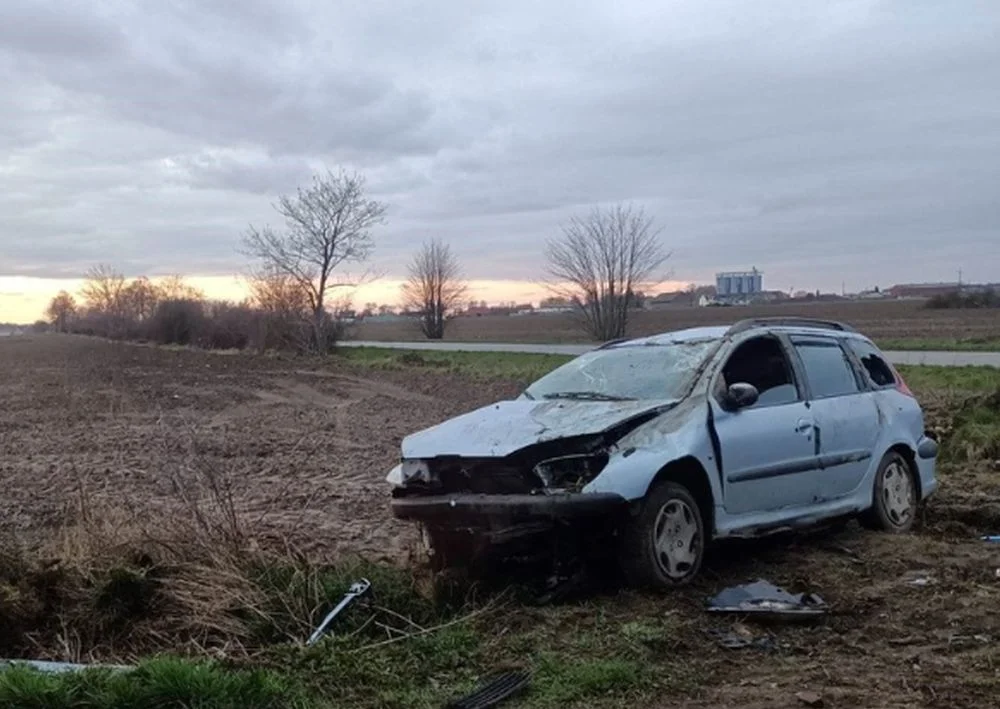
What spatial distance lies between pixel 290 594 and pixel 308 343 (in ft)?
155

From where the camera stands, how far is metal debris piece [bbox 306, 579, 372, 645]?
18.4ft

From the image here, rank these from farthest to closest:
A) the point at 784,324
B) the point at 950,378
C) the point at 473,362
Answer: the point at 473,362, the point at 950,378, the point at 784,324

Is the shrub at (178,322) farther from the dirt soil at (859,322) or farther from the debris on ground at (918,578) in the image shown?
the debris on ground at (918,578)

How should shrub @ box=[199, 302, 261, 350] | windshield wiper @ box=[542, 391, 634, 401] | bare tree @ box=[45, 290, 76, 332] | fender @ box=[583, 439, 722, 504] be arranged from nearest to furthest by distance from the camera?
fender @ box=[583, 439, 722, 504]
windshield wiper @ box=[542, 391, 634, 401]
shrub @ box=[199, 302, 261, 350]
bare tree @ box=[45, 290, 76, 332]

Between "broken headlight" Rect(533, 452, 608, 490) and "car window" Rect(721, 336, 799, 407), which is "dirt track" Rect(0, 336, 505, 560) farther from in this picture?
"car window" Rect(721, 336, 799, 407)

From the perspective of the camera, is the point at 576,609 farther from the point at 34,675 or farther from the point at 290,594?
the point at 34,675

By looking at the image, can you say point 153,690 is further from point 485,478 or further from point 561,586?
point 561,586

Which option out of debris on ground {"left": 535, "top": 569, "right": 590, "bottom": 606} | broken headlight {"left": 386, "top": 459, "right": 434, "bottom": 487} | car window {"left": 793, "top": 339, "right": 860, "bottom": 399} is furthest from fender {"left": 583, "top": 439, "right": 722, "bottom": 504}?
car window {"left": 793, "top": 339, "right": 860, "bottom": 399}

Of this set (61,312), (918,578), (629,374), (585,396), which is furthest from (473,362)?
(61,312)

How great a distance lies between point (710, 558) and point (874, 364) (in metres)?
2.61

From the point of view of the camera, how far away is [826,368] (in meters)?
8.30

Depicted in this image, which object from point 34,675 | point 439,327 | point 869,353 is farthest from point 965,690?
point 439,327

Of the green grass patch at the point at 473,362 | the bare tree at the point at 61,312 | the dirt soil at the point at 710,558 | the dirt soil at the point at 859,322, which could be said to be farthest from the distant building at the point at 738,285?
the bare tree at the point at 61,312

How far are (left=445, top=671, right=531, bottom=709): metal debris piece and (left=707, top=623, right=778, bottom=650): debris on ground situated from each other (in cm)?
117
